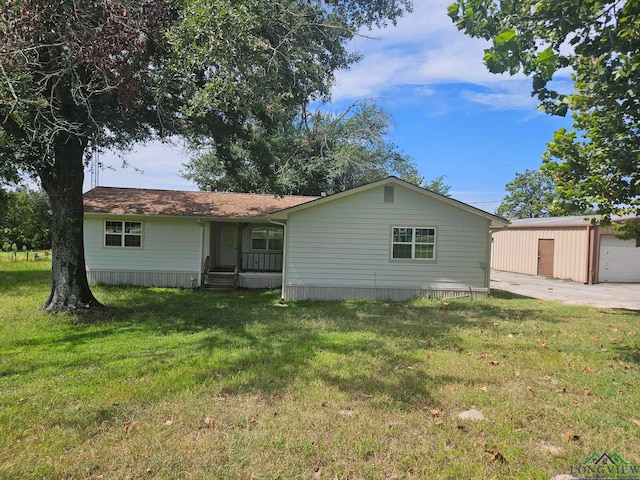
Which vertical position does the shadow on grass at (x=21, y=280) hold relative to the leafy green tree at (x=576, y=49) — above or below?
below

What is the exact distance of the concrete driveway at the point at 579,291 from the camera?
40.0 feet

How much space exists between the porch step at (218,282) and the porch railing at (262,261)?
1.47 m

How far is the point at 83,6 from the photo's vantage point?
238 inches

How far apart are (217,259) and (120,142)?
6.57 metres

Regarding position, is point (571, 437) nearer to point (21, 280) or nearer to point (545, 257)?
point (21, 280)

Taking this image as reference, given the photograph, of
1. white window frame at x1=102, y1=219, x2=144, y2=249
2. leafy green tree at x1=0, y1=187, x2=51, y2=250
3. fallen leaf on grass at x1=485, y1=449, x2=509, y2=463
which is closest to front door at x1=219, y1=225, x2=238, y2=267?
white window frame at x1=102, y1=219, x2=144, y2=249

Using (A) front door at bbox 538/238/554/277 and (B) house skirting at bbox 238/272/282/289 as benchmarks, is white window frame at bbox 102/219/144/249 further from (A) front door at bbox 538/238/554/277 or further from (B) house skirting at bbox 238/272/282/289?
(A) front door at bbox 538/238/554/277

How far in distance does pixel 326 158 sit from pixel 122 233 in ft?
43.0

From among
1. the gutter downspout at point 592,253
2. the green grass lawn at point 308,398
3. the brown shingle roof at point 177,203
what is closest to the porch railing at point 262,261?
the brown shingle roof at point 177,203

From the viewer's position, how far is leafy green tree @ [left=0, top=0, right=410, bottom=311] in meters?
6.04

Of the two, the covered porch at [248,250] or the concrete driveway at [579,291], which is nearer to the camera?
the concrete driveway at [579,291]

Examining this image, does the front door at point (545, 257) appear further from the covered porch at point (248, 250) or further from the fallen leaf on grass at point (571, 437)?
the fallen leaf on grass at point (571, 437)

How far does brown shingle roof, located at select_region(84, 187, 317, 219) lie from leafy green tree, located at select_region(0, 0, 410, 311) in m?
2.90

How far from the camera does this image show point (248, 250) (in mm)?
16000
